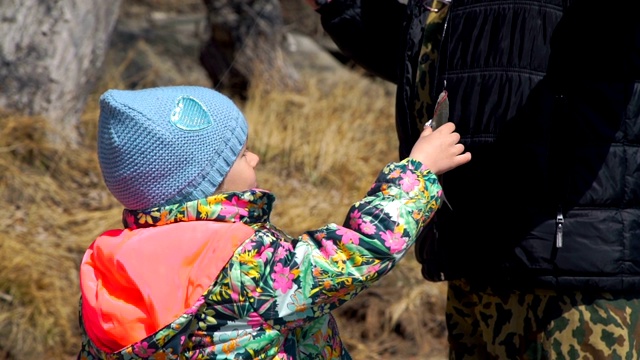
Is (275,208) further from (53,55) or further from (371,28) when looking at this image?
(371,28)

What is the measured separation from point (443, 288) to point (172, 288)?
2.91m

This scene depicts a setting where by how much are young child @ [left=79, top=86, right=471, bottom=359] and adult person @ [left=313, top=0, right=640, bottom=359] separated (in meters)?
0.18

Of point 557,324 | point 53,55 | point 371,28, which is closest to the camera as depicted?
point 557,324

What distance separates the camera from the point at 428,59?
7.18 ft

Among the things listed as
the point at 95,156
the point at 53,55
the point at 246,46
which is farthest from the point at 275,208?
the point at 246,46

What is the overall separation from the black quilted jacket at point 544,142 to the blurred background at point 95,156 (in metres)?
1.66

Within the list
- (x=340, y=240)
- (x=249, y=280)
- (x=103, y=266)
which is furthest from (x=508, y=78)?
Answer: (x=103, y=266)

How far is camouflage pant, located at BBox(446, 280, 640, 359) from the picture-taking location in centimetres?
200

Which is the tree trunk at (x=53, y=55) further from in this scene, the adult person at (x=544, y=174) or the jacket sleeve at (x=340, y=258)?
the jacket sleeve at (x=340, y=258)

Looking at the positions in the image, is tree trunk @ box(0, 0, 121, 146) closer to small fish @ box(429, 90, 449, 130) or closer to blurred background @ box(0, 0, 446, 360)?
blurred background @ box(0, 0, 446, 360)

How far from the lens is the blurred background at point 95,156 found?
412 cm

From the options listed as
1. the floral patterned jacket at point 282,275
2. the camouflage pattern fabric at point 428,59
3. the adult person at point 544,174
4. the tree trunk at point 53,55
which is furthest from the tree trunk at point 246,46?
the floral patterned jacket at point 282,275

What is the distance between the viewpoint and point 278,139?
561 cm

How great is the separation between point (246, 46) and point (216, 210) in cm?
450
